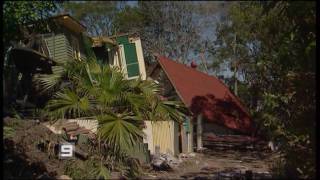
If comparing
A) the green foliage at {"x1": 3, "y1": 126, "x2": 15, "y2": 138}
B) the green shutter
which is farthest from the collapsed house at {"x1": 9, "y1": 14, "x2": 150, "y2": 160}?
the green foliage at {"x1": 3, "y1": 126, "x2": 15, "y2": 138}

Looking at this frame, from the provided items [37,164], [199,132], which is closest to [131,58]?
[199,132]

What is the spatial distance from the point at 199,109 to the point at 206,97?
887 millimetres

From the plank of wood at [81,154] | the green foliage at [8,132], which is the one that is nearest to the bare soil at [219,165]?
the plank of wood at [81,154]

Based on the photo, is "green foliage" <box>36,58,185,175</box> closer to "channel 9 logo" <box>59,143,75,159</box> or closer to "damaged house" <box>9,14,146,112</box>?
"damaged house" <box>9,14,146,112</box>

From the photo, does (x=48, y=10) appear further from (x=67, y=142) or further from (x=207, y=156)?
(x=207, y=156)

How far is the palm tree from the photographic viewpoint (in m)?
11.8

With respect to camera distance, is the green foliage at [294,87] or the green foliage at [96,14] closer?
the green foliage at [294,87]

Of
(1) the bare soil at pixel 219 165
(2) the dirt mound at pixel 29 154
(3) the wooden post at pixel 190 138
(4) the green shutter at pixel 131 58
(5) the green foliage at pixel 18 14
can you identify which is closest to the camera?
(5) the green foliage at pixel 18 14

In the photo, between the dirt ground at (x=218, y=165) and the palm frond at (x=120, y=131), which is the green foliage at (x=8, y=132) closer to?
the palm frond at (x=120, y=131)

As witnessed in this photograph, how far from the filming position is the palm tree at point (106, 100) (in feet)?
38.9

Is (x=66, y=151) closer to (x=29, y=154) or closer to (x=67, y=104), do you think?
(x=29, y=154)

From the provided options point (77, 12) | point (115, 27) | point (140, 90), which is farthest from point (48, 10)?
point (77, 12)

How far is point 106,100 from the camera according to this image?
41.5ft

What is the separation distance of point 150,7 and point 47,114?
7.99m
